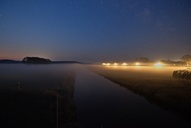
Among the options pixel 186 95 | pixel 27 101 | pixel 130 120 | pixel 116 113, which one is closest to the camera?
pixel 130 120

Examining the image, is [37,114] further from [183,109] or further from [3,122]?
[183,109]

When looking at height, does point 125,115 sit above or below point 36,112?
below

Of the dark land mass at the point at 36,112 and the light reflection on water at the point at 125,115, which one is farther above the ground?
the dark land mass at the point at 36,112

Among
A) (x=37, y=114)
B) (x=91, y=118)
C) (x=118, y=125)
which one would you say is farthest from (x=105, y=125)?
(x=37, y=114)

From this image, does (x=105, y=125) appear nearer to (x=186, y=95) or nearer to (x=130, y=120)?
(x=130, y=120)

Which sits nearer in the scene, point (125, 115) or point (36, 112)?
point (36, 112)

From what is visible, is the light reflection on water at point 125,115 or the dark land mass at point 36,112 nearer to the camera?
the dark land mass at point 36,112

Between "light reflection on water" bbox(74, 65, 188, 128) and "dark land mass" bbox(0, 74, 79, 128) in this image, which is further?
"light reflection on water" bbox(74, 65, 188, 128)

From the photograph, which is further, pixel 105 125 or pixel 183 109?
pixel 183 109

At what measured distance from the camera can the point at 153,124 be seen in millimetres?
20656

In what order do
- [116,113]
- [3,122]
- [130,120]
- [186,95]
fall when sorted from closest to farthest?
1. [3,122]
2. [130,120]
3. [116,113]
4. [186,95]

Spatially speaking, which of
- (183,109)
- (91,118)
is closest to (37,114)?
(91,118)

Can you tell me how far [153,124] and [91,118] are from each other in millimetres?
6728

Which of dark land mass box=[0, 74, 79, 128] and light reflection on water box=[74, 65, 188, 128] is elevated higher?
dark land mass box=[0, 74, 79, 128]
